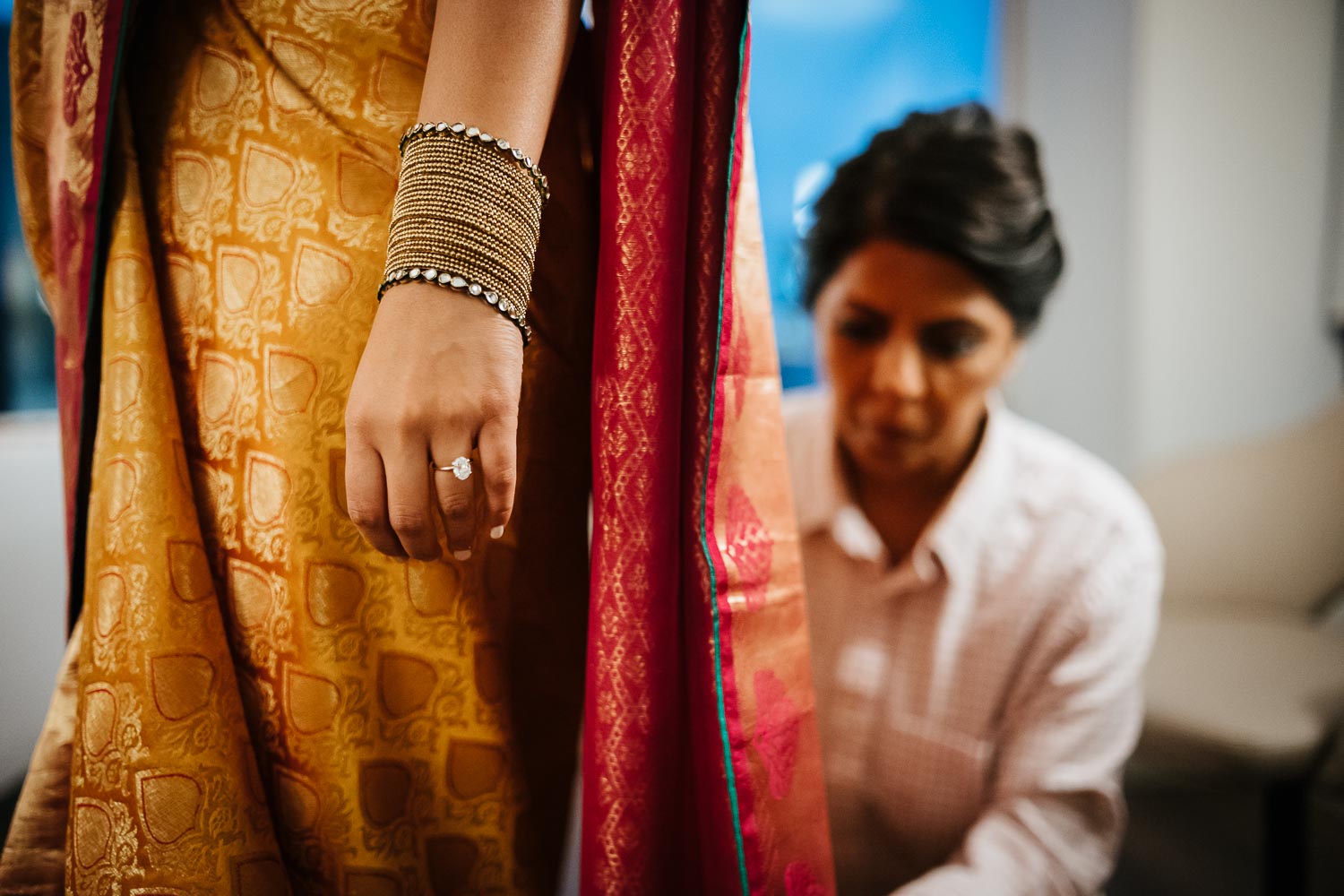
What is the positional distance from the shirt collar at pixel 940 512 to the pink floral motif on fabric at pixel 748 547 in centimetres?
59

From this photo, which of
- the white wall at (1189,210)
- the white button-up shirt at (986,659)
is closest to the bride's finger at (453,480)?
the white button-up shirt at (986,659)

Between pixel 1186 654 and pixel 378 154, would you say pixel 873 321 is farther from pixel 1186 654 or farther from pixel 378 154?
pixel 1186 654

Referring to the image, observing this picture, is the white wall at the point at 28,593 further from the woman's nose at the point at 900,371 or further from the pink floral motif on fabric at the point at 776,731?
the woman's nose at the point at 900,371

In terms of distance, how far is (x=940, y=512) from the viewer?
0.95 meters

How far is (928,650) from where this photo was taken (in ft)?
3.04

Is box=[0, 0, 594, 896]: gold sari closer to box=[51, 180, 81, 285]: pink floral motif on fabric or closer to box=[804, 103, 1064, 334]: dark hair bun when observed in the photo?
box=[51, 180, 81, 285]: pink floral motif on fabric

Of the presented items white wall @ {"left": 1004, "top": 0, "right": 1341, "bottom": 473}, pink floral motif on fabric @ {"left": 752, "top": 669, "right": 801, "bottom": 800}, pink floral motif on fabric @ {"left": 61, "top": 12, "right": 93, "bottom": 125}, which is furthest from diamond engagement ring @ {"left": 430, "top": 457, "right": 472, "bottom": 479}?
white wall @ {"left": 1004, "top": 0, "right": 1341, "bottom": 473}

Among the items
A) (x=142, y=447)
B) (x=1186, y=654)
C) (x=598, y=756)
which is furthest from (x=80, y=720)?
(x=1186, y=654)

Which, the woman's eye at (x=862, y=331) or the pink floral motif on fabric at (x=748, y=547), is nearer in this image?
the pink floral motif on fabric at (x=748, y=547)

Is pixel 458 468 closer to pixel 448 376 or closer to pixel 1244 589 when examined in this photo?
pixel 448 376

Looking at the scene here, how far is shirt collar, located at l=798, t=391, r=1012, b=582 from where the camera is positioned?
36.7 inches

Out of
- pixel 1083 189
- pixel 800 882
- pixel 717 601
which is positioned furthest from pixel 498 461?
pixel 1083 189

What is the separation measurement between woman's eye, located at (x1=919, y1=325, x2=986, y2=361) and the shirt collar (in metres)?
0.14

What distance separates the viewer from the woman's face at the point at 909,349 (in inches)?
34.1
